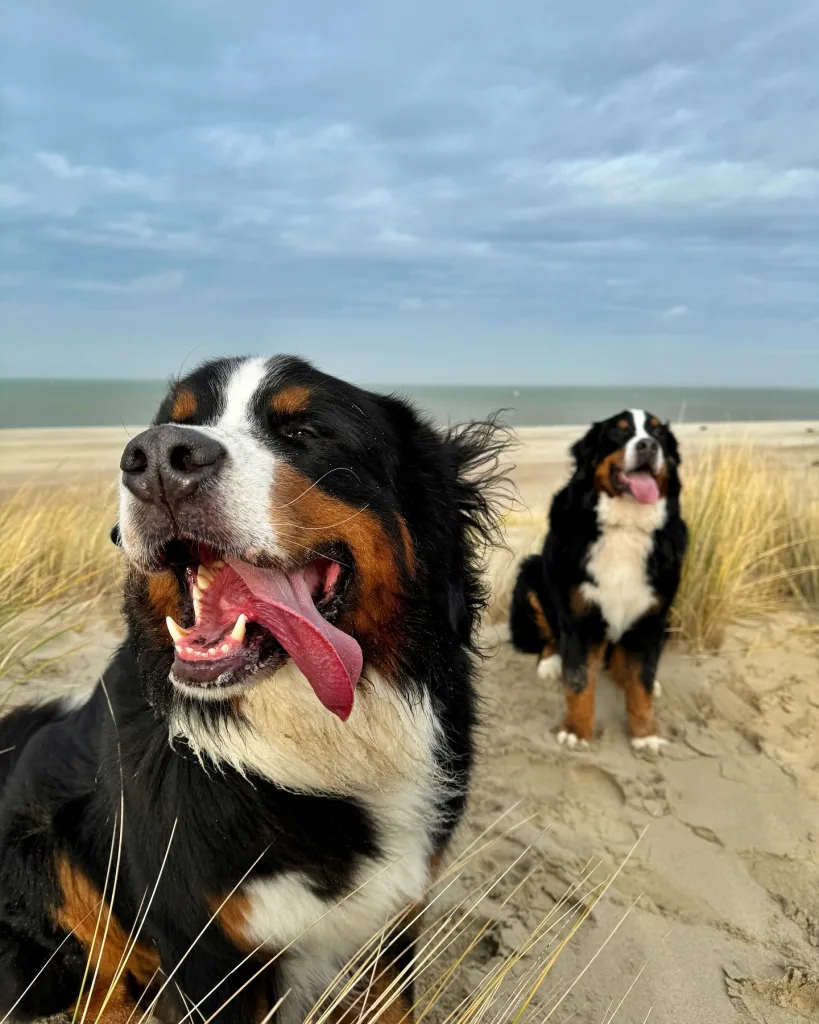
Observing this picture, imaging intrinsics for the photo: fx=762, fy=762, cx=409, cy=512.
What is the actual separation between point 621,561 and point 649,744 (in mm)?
1029

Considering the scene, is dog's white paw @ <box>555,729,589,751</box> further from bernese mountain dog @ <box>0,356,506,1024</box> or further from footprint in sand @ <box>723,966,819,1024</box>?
bernese mountain dog @ <box>0,356,506,1024</box>

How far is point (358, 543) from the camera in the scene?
82.7 inches

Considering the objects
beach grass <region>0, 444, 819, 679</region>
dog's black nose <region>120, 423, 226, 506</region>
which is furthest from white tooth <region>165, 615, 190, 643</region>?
beach grass <region>0, 444, 819, 679</region>

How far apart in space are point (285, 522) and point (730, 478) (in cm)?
535

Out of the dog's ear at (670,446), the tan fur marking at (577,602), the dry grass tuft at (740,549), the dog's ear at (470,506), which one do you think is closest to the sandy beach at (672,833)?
the dry grass tuft at (740,549)

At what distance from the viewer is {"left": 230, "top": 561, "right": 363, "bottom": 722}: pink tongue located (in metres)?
1.91

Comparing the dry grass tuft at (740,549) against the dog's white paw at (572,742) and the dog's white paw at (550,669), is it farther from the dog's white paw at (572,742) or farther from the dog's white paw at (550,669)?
the dog's white paw at (572,742)

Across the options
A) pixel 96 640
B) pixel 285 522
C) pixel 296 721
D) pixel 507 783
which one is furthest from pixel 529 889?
pixel 96 640

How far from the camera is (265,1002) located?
2143 mm

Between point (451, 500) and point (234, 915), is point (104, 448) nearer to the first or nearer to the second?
point (451, 500)

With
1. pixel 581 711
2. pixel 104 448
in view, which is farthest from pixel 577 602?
pixel 104 448

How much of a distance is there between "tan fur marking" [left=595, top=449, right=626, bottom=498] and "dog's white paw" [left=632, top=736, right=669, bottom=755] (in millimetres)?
1392

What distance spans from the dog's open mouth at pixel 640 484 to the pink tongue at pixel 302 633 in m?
2.92

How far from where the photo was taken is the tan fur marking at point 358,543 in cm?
196
